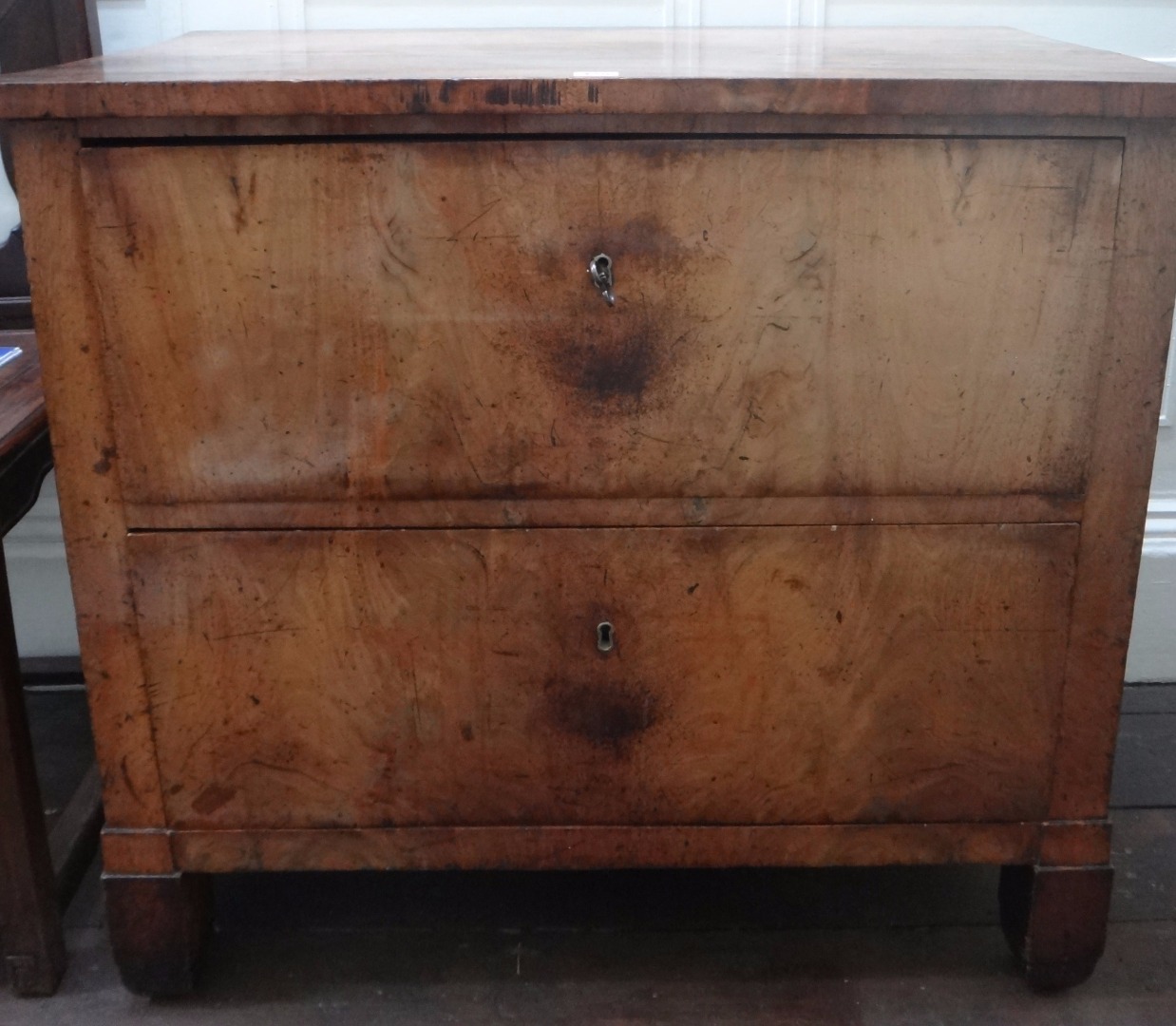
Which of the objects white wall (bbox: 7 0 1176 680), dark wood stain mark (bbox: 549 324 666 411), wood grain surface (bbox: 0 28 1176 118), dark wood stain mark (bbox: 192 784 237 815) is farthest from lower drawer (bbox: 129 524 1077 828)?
white wall (bbox: 7 0 1176 680)

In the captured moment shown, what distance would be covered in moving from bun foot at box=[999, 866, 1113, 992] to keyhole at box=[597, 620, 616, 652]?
0.42 meters

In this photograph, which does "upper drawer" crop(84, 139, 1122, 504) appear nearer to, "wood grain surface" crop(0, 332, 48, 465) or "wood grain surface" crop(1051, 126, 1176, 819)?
"wood grain surface" crop(1051, 126, 1176, 819)

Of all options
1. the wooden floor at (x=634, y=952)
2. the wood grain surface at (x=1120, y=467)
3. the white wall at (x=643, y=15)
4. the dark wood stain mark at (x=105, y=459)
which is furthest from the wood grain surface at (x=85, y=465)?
the wood grain surface at (x=1120, y=467)

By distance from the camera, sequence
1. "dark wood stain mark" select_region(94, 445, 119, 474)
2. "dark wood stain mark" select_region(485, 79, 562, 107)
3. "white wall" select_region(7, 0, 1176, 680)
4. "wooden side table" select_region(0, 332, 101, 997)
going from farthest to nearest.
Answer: "white wall" select_region(7, 0, 1176, 680), "wooden side table" select_region(0, 332, 101, 997), "dark wood stain mark" select_region(94, 445, 119, 474), "dark wood stain mark" select_region(485, 79, 562, 107)

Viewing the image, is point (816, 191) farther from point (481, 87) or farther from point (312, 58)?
point (312, 58)

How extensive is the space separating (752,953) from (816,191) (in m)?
0.71

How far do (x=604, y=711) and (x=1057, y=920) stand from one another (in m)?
0.44

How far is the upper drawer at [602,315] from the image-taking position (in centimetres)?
89

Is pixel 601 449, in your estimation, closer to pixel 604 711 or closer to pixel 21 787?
pixel 604 711

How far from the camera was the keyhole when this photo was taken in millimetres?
1007

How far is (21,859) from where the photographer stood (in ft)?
3.60

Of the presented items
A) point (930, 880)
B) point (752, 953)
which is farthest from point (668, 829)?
point (930, 880)

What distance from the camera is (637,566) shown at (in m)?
0.99

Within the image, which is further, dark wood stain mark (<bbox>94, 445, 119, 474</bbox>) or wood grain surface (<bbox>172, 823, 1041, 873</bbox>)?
wood grain surface (<bbox>172, 823, 1041, 873</bbox>)
